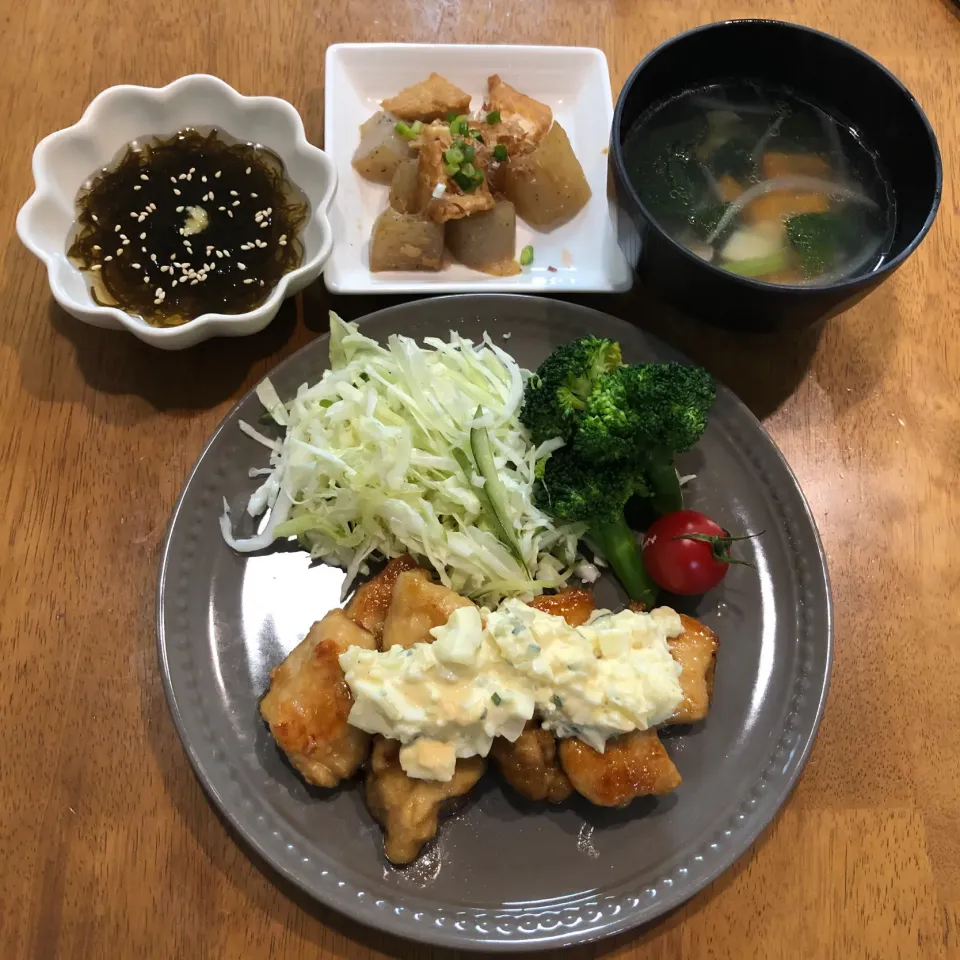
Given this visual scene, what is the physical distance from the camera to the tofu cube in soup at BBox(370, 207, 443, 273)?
7.73ft

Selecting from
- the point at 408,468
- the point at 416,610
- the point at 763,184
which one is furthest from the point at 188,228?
the point at 763,184

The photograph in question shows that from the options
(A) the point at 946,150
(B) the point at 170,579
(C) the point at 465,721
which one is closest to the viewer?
(C) the point at 465,721

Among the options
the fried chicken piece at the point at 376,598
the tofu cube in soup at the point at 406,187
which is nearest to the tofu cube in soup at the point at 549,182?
the tofu cube in soup at the point at 406,187

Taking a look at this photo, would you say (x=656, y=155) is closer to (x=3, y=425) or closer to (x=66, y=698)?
(x=3, y=425)

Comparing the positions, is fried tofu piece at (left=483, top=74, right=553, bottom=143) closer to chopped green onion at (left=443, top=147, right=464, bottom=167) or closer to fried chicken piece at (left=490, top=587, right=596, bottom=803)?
chopped green onion at (left=443, top=147, right=464, bottom=167)

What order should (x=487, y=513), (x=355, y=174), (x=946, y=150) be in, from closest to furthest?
(x=487, y=513), (x=355, y=174), (x=946, y=150)

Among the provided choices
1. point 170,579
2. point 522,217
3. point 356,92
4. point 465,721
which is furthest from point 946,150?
point 170,579

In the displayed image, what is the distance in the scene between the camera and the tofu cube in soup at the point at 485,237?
2.42 metres

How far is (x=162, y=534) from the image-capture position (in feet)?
7.38

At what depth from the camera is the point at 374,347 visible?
2.27m

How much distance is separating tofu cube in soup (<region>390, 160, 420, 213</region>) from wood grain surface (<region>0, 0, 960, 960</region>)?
0.36m

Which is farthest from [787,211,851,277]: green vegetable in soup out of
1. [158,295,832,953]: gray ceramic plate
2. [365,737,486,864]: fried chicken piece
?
[365,737,486,864]: fried chicken piece

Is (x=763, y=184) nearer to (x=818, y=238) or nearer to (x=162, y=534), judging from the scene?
(x=818, y=238)

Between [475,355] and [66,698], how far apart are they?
57.9 inches
